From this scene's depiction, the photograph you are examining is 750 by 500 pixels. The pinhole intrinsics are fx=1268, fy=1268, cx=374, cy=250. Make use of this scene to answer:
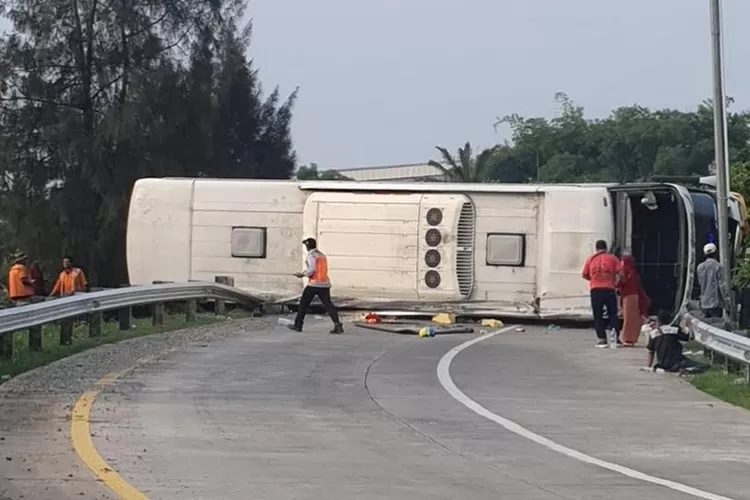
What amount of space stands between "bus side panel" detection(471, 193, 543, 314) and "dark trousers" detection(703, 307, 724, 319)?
4608 mm

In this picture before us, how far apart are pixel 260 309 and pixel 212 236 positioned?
5.51 feet

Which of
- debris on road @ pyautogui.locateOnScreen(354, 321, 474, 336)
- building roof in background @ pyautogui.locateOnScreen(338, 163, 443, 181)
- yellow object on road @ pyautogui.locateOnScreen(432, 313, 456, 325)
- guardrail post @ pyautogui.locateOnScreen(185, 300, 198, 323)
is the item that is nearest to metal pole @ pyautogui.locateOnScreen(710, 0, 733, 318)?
debris on road @ pyautogui.locateOnScreen(354, 321, 474, 336)

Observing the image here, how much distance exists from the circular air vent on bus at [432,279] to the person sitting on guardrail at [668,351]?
23.9 feet

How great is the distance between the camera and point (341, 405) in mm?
12109

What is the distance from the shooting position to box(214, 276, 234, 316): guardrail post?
23359 millimetres

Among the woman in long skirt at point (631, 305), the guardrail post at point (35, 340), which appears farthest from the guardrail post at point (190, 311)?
the woman in long skirt at point (631, 305)

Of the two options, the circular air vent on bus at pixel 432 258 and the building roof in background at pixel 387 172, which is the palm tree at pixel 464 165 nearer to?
the building roof in background at pixel 387 172

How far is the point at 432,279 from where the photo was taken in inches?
901

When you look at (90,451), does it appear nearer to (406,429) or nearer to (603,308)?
(406,429)

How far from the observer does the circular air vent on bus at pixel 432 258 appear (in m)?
22.8

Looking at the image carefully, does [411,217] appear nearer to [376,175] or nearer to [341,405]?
[341,405]

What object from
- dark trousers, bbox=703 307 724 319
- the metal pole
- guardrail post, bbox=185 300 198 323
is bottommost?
guardrail post, bbox=185 300 198 323

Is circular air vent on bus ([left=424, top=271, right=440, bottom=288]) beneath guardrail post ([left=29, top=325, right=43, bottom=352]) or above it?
above

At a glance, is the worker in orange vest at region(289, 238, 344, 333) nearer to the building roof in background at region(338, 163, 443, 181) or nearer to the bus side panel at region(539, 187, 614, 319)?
the bus side panel at region(539, 187, 614, 319)
